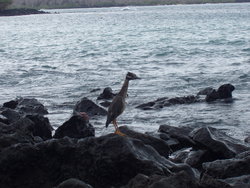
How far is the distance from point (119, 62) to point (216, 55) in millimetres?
5970

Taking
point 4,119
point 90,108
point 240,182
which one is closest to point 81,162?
point 240,182

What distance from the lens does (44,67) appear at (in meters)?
30.6

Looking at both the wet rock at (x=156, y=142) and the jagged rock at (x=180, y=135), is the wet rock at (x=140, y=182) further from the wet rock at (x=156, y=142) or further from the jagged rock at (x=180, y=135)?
the jagged rock at (x=180, y=135)

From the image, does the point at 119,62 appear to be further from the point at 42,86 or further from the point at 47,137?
the point at 47,137

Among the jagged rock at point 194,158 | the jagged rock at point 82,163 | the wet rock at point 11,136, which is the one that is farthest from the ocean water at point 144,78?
the jagged rock at point 82,163

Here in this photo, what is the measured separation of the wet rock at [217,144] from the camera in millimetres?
9828

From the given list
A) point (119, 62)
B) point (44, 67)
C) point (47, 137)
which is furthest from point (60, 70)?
point (47, 137)

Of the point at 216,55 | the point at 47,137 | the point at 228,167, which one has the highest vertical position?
the point at 228,167

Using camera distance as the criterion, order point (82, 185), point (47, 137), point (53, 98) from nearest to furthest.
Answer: point (82, 185) < point (47, 137) < point (53, 98)

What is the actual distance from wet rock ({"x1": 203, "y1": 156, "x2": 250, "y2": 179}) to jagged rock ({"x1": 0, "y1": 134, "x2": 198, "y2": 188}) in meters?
Answer: 0.54

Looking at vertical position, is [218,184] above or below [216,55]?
above

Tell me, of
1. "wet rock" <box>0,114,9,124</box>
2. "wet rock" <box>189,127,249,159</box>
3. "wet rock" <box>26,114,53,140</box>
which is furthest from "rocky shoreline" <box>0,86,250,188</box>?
"wet rock" <box>0,114,9,124</box>

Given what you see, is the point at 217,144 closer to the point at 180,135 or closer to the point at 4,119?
the point at 180,135

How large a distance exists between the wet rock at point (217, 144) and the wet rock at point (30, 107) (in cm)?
615
